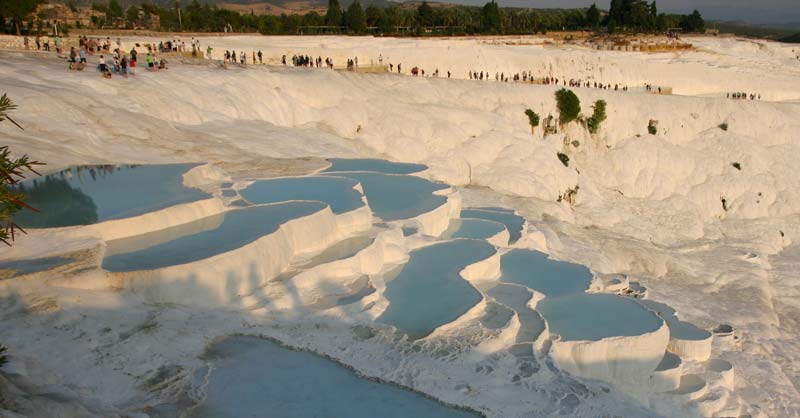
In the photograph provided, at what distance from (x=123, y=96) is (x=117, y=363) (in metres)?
10.2

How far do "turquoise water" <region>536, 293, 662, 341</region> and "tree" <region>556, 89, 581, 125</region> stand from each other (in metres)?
13.6

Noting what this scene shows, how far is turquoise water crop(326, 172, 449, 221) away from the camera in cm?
1041

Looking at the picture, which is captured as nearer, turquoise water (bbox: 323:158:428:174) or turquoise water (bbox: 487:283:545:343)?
turquoise water (bbox: 487:283:545:343)

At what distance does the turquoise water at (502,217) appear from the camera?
11.9 m

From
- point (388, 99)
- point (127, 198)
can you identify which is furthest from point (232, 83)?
point (127, 198)

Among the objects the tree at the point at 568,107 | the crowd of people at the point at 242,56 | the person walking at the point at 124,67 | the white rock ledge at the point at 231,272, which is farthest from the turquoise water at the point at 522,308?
the crowd of people at the point at 242,56

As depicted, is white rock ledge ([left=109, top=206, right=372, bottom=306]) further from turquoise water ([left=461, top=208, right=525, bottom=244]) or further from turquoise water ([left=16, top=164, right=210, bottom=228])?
turquoise water ([left=461, top=208, right=525, bottom=244])

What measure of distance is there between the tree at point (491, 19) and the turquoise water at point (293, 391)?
1771 inches

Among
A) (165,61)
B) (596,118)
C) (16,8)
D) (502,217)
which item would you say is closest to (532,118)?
(596,118)

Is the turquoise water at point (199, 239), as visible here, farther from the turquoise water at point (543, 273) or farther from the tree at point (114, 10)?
the tree at point (114, 10)

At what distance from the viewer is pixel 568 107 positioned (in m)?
21.6

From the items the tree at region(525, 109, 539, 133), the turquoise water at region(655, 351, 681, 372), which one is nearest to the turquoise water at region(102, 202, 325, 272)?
the turquoise water at region(655, 351, 681, 372)

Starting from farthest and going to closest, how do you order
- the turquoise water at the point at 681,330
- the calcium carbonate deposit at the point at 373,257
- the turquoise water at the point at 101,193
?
the turquoise water at the point at 681,330 → the turquoise water at the point at 101,193 → the calcium carbonate deposit at the point at 373,257

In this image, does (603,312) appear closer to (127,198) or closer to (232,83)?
(127,198)
